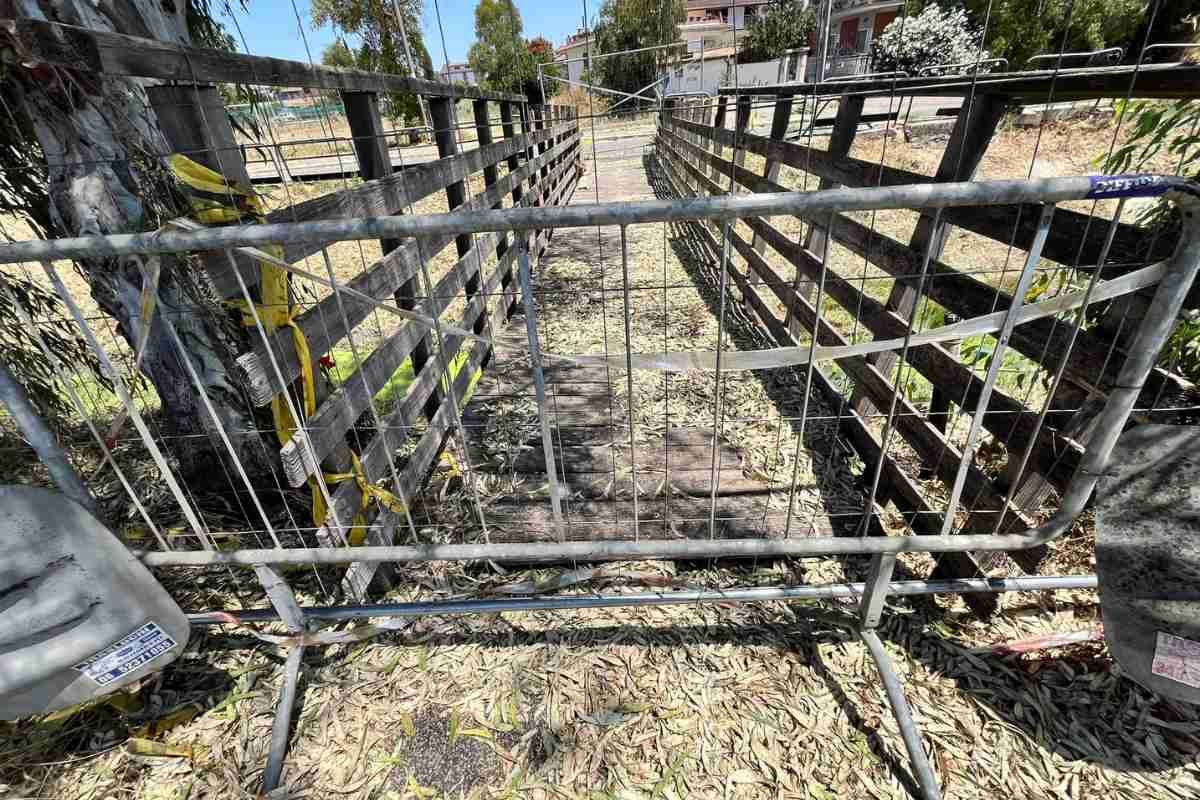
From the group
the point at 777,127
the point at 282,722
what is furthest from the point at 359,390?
the point at 777,127

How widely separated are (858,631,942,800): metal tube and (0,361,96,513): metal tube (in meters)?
3.04

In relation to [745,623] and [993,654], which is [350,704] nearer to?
[745,623]

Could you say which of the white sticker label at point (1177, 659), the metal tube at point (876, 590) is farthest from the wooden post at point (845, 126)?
the white sticker label at point (1177, 659)

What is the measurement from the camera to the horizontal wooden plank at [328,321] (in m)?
1.97

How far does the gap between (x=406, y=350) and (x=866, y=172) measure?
287cm

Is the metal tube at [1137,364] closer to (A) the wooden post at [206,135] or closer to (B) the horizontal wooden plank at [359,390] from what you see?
(B) the horizontal wooden plank at [359,390]

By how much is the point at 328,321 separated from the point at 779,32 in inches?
323

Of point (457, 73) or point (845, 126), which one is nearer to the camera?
point (845, 126)

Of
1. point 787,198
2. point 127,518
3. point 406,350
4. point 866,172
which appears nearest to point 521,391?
point 406,350

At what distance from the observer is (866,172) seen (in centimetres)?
310

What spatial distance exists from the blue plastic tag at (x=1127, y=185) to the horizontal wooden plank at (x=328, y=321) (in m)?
1.85

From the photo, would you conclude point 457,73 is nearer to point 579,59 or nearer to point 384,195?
point 579,59

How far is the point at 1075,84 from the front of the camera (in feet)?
6.37

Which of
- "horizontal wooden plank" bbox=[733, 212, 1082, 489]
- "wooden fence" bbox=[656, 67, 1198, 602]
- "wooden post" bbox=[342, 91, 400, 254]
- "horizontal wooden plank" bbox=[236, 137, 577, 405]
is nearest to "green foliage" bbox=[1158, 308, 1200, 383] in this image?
"wooden fence" bbox=[656, 67, 1198, 602]
